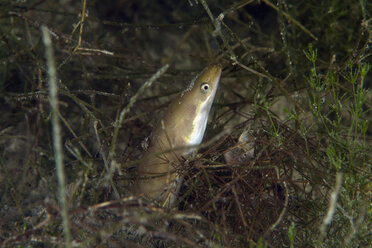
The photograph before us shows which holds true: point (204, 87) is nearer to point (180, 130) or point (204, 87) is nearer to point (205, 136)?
point (180, 130)

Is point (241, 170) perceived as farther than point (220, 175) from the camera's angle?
No

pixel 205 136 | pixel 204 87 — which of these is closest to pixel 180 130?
pixel 204 87

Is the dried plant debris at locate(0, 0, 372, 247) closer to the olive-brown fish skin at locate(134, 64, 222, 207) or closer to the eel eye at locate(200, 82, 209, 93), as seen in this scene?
the olive-brown fish skin at locate(134, 64, 222, 207)

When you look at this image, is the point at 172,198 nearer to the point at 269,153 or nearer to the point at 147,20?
the point at 269,153

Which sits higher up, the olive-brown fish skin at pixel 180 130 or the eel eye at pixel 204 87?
the eel eye at pixel 204 87

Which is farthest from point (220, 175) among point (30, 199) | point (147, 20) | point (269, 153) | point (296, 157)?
point (147, 20)

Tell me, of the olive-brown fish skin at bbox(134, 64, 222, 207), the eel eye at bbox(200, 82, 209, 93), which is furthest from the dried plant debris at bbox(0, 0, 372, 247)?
the eel eye at bbox(200, 82, 209, 93)

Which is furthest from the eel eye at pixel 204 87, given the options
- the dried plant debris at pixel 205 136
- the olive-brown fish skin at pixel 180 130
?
the dried plant debris at pixel 205 136

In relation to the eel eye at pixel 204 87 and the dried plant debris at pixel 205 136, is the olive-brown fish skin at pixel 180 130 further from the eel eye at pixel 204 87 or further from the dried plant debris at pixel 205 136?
the dried plant debris at pixel 205 136
